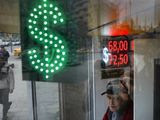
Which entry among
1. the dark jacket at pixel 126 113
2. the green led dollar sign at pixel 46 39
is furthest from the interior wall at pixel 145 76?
the green led dollar sign at pixel 46 39

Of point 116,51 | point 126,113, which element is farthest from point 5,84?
point 126,113

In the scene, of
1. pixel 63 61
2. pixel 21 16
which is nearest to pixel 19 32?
pixel 21 16

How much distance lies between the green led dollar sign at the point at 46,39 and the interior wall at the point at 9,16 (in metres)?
0.17

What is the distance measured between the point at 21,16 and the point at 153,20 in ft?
2.47

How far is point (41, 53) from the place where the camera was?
1.06 m

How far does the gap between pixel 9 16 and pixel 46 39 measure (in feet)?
0.94

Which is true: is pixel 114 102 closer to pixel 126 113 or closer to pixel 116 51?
pixel 126 113

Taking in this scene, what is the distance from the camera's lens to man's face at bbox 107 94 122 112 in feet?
4.97

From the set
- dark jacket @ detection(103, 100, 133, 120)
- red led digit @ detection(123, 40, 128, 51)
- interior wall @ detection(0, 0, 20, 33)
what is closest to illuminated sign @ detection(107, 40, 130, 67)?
red led digit @ detection(123, 40, 128, 51)

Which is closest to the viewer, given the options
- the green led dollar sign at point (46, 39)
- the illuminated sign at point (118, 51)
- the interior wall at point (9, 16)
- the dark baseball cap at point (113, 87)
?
the green led dollar sign at point (46, 39)

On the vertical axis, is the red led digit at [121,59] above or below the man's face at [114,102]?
above

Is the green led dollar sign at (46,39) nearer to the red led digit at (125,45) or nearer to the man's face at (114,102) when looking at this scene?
the red led digit at (125,45)

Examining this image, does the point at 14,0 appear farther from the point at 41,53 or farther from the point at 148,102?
the point at 148,102

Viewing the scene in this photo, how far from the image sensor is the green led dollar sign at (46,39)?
103 cm
